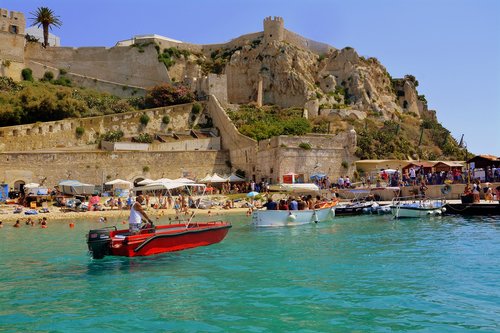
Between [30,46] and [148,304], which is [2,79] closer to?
[30,46]

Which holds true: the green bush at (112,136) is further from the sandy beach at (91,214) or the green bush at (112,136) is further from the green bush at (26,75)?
the green bush at (26,75)

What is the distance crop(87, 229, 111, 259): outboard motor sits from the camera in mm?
11656

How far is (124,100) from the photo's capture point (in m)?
42.8

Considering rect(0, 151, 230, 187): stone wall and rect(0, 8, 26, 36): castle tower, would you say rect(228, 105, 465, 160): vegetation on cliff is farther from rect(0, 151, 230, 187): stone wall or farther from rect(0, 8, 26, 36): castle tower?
rect(0, 8, 26, 36): castle tower


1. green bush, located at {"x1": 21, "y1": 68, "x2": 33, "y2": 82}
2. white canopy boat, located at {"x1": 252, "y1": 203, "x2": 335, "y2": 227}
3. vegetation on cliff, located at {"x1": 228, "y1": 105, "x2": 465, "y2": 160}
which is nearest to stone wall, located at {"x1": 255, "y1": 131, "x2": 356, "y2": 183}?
vegetation on cliff, located at {"x1": 228, "y1": 105, "x2": 465, "y2": 160}

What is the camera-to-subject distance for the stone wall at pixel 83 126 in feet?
105

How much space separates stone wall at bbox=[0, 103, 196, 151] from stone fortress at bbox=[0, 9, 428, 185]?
67 mm

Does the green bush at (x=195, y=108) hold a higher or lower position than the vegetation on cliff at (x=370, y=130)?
Result: higher

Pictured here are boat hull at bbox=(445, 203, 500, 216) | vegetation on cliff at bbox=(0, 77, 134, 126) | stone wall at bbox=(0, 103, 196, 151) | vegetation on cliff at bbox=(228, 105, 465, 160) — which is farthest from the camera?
vegetation on cliff at bbox=(228, 105, 465, 160)

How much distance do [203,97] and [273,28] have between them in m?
12.9

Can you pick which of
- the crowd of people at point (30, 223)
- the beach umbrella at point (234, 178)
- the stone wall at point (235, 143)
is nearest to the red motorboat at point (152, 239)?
the crowd of people at point (30, 223)

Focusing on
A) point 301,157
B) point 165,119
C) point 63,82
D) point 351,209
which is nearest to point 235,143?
point 301,157

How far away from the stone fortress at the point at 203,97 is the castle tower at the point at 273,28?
10 cm

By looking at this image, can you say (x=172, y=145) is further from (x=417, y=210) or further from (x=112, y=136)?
(x=417, y=210)
